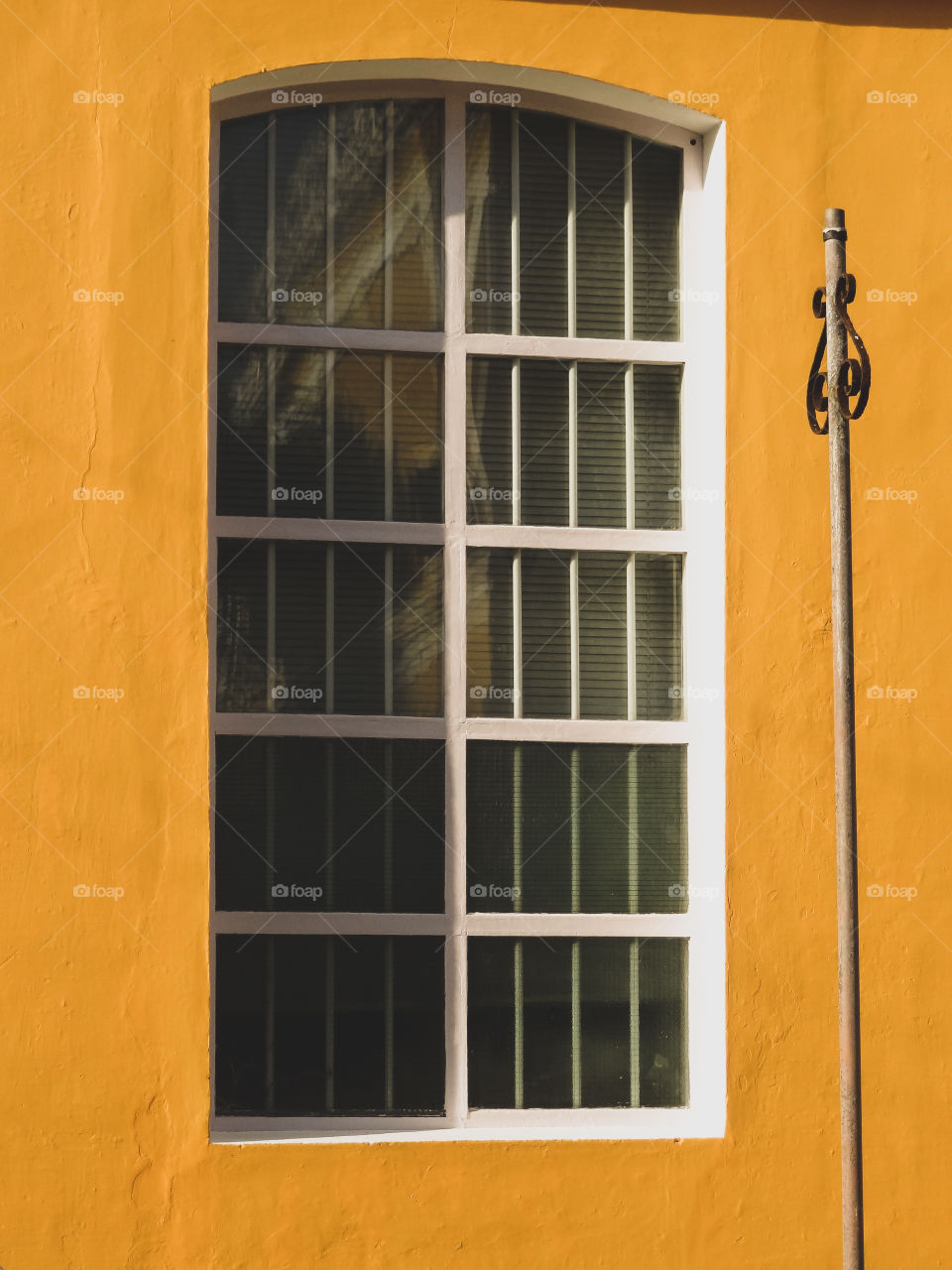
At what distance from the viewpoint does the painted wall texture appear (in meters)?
5.43

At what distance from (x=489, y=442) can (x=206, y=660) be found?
1484mm

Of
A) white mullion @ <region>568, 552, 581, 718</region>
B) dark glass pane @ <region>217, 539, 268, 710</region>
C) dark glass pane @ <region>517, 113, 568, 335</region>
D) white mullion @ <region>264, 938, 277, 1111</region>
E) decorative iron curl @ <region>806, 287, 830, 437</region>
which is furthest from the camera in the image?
dark glass pane @ <region>517, 113, 568, 335</region>

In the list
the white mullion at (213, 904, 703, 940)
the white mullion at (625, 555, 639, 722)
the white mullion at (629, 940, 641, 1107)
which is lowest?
the white mullion at (629, 940, 641, 1107)

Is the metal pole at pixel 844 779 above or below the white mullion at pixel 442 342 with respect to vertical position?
below

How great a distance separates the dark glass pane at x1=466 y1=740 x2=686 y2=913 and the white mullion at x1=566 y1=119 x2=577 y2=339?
5.76ft

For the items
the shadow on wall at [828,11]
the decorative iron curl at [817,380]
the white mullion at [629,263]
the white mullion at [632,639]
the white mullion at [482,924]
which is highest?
the shadow on wall at [828,11]

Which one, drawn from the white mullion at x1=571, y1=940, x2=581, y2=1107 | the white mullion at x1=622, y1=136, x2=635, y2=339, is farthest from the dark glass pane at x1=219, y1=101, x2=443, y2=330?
the white mullion at x1=571, y1=940, x2=581, y2=1107

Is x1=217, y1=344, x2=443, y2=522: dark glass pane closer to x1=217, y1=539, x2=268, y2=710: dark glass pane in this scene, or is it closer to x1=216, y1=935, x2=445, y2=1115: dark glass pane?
x1=217, y1=539, x2=268, y2=710: dark glass pane

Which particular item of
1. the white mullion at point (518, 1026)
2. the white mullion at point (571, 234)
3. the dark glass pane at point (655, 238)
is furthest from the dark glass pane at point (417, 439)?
the white mullion at point (518, 1026)

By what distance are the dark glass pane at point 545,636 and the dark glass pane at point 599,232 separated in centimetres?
100

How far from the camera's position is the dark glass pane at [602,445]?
20.3 feet

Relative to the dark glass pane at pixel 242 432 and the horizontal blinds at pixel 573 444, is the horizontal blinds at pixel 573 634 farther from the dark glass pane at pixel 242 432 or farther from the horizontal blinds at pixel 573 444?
A: the dark glass pane at pixel 242 432

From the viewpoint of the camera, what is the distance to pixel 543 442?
20.3 ft

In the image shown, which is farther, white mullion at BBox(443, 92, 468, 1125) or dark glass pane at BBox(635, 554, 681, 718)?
dark glass pane at BBox(635, 554, 681, 718)
